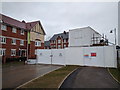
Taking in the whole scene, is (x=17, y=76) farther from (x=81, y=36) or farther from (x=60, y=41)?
(x=60, y=41)

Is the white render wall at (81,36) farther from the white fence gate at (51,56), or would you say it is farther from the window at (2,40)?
the window at (2,40)

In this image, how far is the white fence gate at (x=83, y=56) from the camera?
1406 cm

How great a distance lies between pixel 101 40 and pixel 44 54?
1126 cm

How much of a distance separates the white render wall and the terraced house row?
9.58 m

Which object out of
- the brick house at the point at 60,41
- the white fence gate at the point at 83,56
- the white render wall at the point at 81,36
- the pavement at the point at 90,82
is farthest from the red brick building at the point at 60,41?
the pavement at the point at 90,82

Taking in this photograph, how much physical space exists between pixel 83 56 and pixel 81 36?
5.39 metres

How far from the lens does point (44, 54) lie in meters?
20.2

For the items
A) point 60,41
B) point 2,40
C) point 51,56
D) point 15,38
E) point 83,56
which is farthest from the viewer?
point 60,41

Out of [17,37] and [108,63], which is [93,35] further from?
[17,37]

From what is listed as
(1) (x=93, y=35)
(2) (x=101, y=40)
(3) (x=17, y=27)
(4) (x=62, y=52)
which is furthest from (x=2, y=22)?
(2) (x=101, y=40)

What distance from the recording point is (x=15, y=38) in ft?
86.7

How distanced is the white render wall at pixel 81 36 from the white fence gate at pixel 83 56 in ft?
12.9

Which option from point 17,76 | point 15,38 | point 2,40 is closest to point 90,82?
point 17,76

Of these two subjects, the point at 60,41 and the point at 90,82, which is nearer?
the point at 90,82
